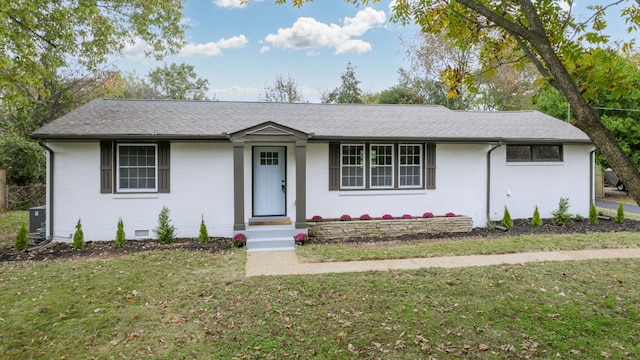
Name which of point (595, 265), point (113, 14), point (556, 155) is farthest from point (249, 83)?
point (595, 265)

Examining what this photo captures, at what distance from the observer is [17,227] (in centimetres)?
1096

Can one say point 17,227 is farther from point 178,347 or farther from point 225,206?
point 178,347

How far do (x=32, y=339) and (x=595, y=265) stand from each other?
9063 mm

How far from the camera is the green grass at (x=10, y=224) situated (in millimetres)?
9352

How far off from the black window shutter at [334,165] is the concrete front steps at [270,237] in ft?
6.02

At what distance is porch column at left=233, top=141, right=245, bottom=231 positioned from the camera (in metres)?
8.99

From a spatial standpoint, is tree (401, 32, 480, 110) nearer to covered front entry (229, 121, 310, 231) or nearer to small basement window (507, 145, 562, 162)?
small basement window (507, 145, 562, 162)

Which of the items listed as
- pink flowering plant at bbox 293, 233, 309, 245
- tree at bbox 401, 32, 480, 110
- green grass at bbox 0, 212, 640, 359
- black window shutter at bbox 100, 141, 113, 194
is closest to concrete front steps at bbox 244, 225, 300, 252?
pink flowering plant at bbox 293, 233, 309, 245

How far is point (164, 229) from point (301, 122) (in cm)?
493

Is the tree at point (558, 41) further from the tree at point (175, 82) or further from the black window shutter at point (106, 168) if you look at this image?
the tree at point (175, 82)

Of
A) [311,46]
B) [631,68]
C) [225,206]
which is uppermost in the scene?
[311,46]

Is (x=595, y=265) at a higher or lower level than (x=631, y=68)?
lower

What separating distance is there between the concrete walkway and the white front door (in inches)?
83.8

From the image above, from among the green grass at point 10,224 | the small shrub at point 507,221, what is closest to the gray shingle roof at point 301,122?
the small shrub at point 507,221
